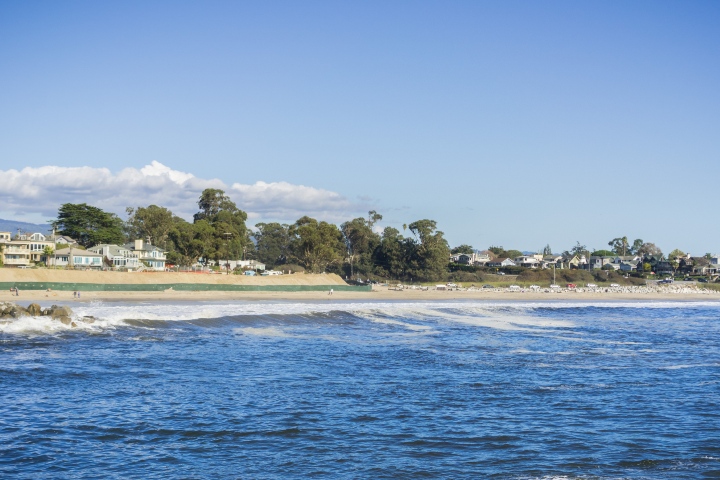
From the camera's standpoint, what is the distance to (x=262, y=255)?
6240 inches

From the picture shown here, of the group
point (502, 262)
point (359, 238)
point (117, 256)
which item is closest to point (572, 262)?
point (502, 262)

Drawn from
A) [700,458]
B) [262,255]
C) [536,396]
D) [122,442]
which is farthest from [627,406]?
[262,255]

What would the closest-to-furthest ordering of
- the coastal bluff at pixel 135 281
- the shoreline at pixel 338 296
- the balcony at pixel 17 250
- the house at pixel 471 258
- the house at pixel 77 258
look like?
the shoreline at pixel 338 296
the coastal bluff at pixel 135 281
the house at pixel 77 258
the balcony at pixel 17 250
the house at pixel 471 258

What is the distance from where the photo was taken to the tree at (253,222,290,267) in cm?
15725

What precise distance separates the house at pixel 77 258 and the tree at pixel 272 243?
5893 cm

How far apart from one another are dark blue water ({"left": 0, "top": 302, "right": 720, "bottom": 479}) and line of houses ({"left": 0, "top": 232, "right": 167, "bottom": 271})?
60.0 metres

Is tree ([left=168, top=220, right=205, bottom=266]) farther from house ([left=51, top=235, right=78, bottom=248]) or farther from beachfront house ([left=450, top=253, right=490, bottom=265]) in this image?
beachfront house ([left=450, top=253, right=490, bottom=265])

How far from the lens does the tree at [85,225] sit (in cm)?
11775

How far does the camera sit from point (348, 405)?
21188mm

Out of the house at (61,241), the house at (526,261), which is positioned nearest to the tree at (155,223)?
the house at (61,241)

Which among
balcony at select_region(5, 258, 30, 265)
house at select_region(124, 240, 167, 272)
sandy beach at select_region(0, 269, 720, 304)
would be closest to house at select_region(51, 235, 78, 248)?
balcony at select_region(5, 258, 30, 265)

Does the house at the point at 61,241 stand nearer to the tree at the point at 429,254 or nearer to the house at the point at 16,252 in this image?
the house at the point at 16,252

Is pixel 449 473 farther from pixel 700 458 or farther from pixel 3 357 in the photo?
pixel 3 357

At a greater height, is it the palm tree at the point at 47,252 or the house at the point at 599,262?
the house at the point at 599,262
